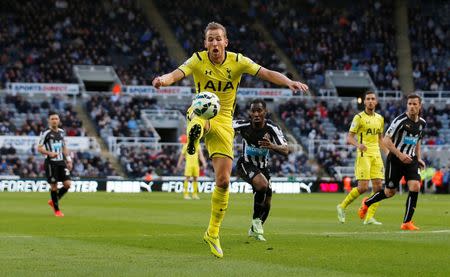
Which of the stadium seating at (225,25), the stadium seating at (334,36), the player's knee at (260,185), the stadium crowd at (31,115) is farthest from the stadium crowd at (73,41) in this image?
the player's knee at (260,185)

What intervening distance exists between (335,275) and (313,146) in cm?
4312

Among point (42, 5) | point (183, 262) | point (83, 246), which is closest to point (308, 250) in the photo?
point (183, 262)

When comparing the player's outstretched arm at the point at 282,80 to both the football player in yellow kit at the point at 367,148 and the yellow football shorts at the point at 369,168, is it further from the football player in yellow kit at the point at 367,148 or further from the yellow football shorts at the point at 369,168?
the yellow football shorts at the point at 369,168

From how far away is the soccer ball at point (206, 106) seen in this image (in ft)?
38.5

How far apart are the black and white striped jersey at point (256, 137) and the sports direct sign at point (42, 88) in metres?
38.2

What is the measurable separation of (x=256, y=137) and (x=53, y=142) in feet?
29.2

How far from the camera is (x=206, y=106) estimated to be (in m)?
11.7

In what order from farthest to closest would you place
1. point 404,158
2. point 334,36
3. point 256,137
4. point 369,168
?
point 334,36, point 369,168, point 404,158, point 256,137

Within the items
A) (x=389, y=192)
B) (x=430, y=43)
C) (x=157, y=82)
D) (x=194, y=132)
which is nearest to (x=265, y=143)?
(x=194, y=132)

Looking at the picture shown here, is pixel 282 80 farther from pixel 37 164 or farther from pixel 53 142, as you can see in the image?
pixel 37 164

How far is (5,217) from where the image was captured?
21.8 m

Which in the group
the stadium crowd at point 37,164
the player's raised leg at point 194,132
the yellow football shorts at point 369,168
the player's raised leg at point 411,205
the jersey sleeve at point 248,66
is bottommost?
the stadium crowd at point 37,164

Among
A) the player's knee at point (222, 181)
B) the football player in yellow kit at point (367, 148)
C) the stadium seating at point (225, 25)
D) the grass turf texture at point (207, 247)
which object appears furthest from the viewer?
the stadium seating at point (225, 25)

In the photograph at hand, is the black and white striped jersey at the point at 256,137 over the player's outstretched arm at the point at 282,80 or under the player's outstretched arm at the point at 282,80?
under
